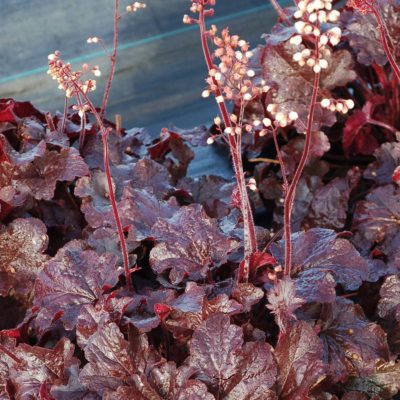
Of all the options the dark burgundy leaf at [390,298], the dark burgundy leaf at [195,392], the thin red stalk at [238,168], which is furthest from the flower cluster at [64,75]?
the dark burgundy leaf at [390,298]

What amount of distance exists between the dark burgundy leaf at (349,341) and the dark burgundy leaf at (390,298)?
0.22 feet

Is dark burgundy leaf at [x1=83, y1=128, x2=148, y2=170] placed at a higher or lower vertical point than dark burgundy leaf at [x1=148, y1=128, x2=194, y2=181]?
higher

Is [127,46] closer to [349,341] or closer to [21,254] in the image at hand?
[21,254]

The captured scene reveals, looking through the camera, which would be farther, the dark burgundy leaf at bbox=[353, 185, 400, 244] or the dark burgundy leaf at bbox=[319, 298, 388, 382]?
A: the dark burgundy leaf at bbox=[353, 185, 400, 244]

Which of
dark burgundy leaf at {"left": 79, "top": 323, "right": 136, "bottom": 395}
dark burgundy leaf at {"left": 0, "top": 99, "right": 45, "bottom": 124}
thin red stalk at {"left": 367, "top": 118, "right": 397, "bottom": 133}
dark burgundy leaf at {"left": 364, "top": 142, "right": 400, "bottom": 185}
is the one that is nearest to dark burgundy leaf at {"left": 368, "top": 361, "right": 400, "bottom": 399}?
dark burgundy leaf at {"left": 79, "top": 323, "right": 136, "bottom": 395}

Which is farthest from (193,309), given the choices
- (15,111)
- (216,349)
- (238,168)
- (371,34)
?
(371,34)

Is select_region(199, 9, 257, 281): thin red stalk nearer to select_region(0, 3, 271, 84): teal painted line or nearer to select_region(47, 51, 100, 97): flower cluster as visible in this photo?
select_region(47, 51, 100, 97): flower cluster

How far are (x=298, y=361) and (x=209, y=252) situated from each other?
8.1 inches

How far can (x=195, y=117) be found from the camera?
86.8 inches

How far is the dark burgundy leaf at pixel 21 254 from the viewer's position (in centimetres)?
106

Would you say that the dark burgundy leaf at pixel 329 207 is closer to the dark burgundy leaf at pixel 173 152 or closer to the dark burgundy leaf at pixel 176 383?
the dark burgundy leaf at pixel 173 152

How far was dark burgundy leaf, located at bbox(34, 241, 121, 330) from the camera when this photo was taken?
929 millimetres

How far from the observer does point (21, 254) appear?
108cm

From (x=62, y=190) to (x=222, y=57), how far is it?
1.74ft
